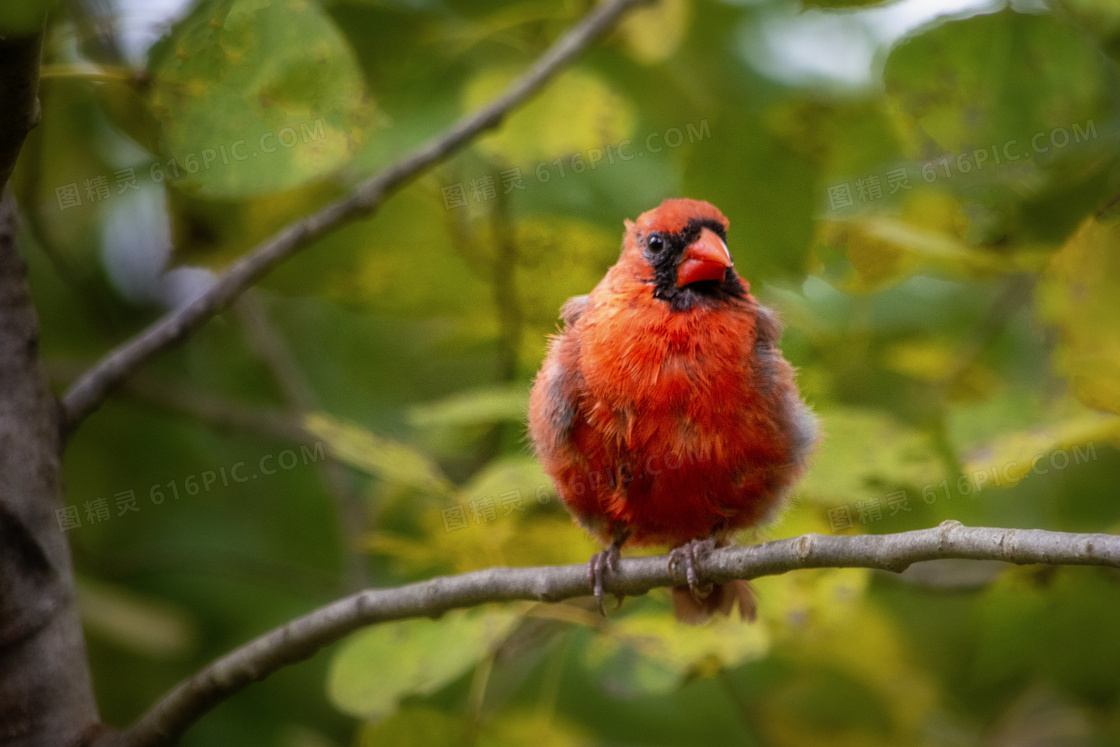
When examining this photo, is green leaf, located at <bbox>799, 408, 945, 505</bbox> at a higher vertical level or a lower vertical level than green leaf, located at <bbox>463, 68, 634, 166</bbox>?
lower

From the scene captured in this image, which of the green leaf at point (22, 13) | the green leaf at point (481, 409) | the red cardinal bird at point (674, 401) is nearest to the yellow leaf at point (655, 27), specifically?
the red cardinal bird at point (674, 401)

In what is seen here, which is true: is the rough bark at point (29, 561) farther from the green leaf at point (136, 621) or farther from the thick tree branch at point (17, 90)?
the green leaf at point (136, 621)

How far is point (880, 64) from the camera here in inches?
104

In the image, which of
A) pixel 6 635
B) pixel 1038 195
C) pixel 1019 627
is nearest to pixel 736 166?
pixel 1038 195

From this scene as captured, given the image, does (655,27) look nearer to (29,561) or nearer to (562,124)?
(562,124)

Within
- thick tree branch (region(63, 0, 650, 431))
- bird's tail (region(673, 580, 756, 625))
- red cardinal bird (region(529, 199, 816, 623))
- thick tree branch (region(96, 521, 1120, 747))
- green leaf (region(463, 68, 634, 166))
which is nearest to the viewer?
thick tree branch (region(96, 521, 1120, 747))

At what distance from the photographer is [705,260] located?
2.62m

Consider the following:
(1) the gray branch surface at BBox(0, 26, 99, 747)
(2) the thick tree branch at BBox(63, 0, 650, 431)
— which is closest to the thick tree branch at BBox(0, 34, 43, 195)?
(1) the gray branch surface at BBox(0, 26, 99, 747)

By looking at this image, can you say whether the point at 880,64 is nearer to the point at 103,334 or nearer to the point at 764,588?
the point at 764,588

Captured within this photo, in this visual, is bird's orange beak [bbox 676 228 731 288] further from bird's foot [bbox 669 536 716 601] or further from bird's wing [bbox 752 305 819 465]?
bird's foot [bbox 669 536 716 601]

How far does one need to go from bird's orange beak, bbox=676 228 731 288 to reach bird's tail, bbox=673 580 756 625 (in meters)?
0.85

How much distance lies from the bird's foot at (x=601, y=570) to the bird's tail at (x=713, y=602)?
268 millimetres

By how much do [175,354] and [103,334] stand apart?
53cm

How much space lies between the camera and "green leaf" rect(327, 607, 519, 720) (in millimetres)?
2426
